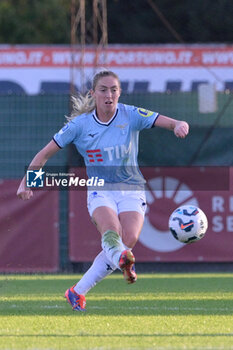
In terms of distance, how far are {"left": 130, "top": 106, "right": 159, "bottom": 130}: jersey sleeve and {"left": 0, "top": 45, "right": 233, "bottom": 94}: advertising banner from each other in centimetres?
1422

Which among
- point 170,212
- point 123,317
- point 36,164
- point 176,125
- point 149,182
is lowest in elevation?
point 123,317

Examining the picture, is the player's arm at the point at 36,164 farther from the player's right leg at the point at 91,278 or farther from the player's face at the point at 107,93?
the player's right leg at the point at 91,278

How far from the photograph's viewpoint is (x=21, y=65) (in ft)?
76.3

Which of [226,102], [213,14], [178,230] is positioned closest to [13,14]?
[213,14]

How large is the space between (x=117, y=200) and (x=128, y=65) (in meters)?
15.5

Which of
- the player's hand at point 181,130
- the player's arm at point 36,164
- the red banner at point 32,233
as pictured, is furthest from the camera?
the red banner at point 32,233

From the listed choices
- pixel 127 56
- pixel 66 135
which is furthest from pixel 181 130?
pixel 127 56

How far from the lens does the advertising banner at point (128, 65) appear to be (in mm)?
22406

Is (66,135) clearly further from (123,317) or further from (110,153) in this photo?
(123,317)

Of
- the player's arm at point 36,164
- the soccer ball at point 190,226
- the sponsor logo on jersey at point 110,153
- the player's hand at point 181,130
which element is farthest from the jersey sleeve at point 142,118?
the soccer ball at point 190,226

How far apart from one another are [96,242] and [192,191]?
1.55m

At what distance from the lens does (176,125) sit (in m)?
7.58

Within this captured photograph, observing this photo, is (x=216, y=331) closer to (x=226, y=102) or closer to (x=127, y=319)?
(x=127, y=319)

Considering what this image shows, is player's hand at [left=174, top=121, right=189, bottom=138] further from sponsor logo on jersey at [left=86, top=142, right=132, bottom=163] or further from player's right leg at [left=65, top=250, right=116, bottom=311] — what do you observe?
player's right leg at [left=65, top=250, right=116, bottom=311]
